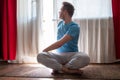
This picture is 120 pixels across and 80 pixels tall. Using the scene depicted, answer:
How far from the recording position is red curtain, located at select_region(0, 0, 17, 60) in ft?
10.0

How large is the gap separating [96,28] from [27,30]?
0.99 m

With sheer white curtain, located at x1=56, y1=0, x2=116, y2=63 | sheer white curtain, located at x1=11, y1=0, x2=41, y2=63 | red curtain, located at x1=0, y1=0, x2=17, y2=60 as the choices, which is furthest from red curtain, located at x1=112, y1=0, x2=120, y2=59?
red curtain, located at x1=0, y1=0, x2=17, y2=60

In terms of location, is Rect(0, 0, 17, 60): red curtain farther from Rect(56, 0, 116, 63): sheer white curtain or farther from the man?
the man

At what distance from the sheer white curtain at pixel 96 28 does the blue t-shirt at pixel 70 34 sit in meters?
0.56

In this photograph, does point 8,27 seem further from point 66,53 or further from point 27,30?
point 66,53

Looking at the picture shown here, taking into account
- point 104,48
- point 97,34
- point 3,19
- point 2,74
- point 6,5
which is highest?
point 6,5

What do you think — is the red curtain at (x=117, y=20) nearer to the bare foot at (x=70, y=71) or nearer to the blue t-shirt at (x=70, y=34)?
the blue t-shirt at (x=70, y=34)

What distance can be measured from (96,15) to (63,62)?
937 mm

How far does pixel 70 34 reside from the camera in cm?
237

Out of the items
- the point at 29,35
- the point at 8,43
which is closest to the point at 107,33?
the point at 29,35

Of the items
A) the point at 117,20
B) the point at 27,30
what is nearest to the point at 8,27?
the point at 27,30

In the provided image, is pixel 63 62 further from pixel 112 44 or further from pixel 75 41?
pixel 112 44

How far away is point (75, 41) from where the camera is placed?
2.47 metres

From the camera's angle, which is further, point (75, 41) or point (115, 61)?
point (115, 61)
